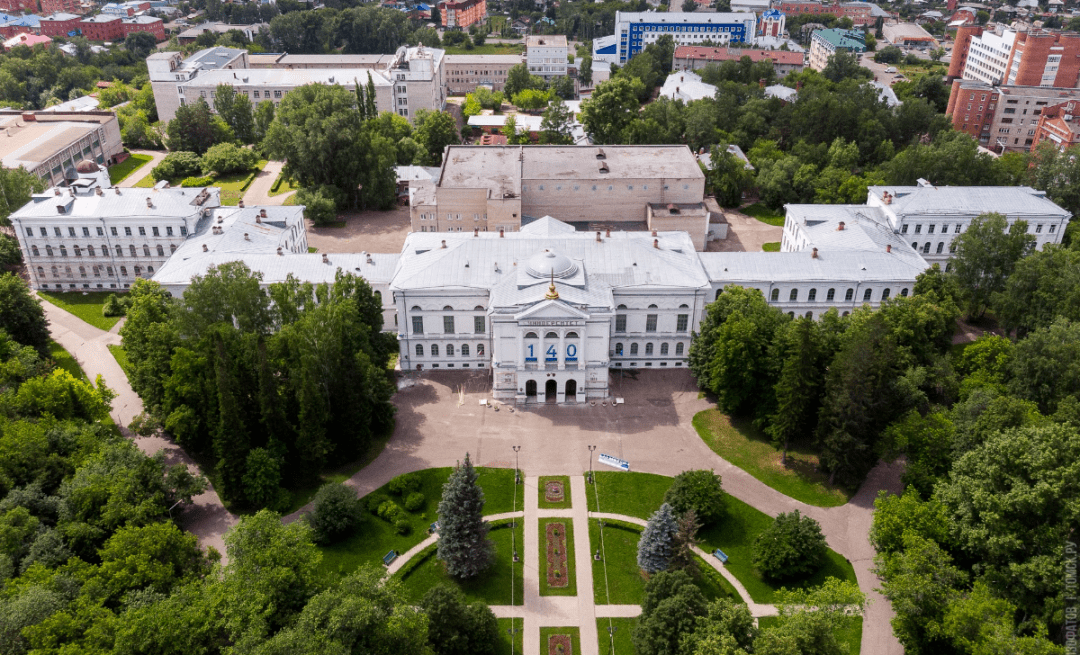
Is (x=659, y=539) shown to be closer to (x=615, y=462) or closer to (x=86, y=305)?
(x=615, y=462)

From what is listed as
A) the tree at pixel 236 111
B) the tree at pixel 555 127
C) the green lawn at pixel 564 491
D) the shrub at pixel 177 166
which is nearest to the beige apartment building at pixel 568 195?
the tree at pixel 555 127

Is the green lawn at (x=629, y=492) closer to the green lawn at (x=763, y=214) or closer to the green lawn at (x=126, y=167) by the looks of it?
the green lawn at (x=763, y=214)

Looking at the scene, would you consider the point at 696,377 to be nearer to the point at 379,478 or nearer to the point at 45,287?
the point at 379,478

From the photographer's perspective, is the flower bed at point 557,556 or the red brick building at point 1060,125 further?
the red brick building at point 1060,125

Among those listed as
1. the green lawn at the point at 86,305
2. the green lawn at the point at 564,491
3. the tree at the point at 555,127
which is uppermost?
the tree at the point at 555,127

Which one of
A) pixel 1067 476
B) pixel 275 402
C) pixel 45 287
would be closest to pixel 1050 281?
pixel 1067 476

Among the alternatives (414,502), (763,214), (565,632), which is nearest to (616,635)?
(565,632)
